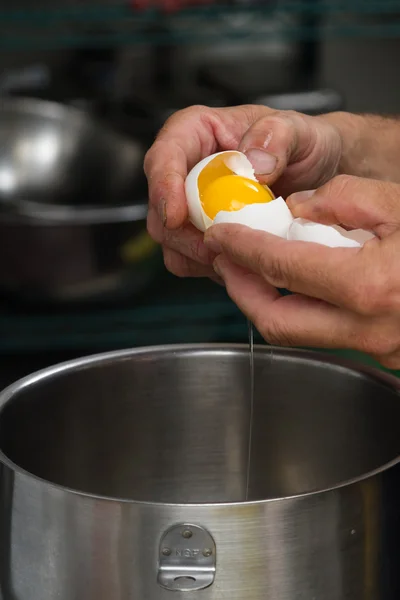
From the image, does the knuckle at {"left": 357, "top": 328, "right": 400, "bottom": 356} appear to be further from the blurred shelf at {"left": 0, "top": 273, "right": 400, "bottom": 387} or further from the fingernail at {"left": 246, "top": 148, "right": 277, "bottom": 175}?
the blurred shelf at {"left": 0, "top": 273, "right": 400, "bottom": 387}

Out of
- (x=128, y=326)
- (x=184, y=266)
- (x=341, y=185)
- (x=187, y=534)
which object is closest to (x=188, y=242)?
(x=184, y=266)

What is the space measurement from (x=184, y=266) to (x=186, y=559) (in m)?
0.39

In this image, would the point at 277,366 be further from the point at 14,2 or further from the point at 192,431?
the point at 14,2

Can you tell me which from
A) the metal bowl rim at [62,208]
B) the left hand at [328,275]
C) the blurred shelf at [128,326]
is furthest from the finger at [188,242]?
the blurred shelf at [128,326]

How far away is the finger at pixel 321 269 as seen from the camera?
1.92 ft

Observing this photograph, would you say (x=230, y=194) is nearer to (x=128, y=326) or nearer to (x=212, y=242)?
(x=212, y=242)

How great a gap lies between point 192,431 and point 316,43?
4.57 ft

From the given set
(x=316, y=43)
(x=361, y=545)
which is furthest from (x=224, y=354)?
(x=316, y=43)

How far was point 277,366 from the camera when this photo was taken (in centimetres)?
71

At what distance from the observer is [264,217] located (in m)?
0.67

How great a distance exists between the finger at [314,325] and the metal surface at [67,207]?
25.0 inches

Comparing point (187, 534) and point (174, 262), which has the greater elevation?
point (174, 262)

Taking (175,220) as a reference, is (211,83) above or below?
above

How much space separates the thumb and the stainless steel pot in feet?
0.31
